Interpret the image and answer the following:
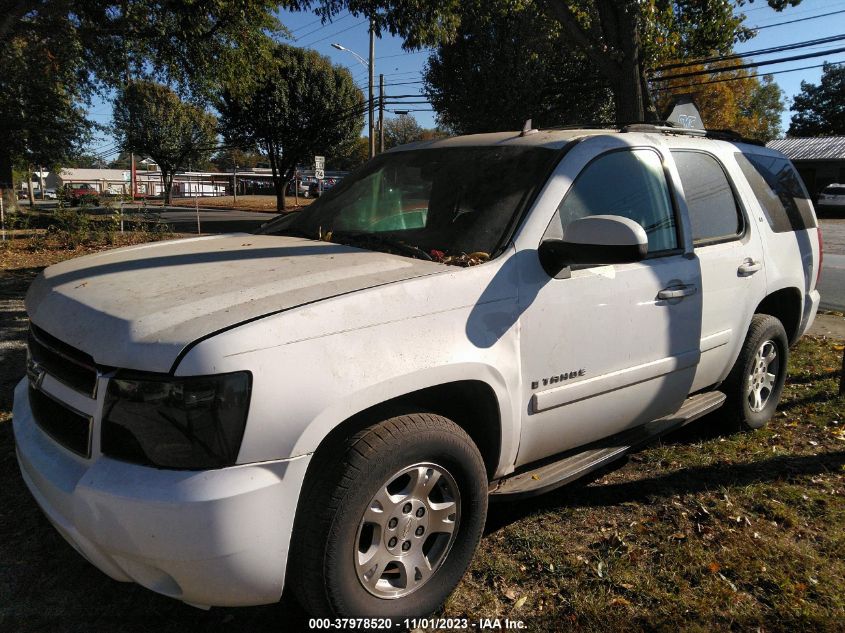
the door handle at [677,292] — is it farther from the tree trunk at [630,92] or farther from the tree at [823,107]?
the tree at [823,107]

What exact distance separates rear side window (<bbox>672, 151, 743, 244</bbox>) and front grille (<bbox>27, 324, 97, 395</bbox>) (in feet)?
9.51

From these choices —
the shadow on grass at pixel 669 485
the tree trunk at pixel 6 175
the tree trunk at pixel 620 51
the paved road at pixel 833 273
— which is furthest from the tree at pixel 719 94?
the shadow on grass at pixel 669 485

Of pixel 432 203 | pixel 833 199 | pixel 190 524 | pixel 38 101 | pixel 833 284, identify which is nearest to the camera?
pixel 190 524

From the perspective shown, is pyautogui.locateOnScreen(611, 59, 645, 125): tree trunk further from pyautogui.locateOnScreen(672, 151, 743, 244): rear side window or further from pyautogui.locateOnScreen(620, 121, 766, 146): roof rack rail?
pyautogui.locateOnScreen(672, 151, 743, 244): rear side window

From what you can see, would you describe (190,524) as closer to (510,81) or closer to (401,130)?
(510,81)

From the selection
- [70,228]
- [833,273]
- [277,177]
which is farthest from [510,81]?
[277,177]

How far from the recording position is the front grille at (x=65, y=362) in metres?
2.07

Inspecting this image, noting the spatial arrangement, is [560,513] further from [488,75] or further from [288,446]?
[488,75]

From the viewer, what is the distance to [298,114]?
36.0 meters

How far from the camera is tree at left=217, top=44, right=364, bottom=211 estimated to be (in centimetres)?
3481

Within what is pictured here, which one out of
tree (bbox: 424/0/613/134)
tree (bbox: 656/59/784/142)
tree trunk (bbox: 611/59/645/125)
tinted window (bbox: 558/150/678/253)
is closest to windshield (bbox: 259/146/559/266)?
tinted window (bbox: 558/150/678/253)

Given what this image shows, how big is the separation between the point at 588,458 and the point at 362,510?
1.29 metres

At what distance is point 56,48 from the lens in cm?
1533

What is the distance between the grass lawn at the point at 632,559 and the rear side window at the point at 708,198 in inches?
51.9
